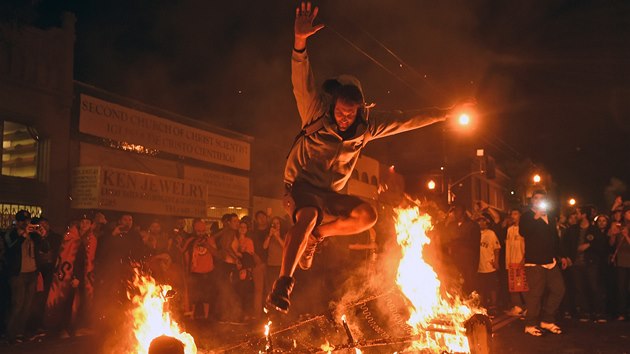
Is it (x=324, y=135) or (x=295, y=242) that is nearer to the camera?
(x=295, y=242)

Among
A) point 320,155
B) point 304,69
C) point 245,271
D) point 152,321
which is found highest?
point 304,69

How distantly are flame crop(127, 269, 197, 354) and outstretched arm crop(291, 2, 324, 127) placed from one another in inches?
81.9

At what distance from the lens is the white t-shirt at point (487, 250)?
10.8 metres

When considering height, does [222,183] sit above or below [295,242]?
above

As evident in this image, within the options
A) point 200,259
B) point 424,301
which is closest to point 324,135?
point 424,301

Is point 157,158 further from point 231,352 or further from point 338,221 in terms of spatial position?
point 338,221

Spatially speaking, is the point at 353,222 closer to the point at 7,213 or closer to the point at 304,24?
the point at 304,24

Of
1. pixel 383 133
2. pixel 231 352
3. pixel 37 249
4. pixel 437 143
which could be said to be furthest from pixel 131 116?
pixel 437 143

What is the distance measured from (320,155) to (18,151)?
32.9 ft

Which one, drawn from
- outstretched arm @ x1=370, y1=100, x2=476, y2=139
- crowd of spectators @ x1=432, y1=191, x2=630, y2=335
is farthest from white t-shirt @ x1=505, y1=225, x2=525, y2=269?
outstretched arm @ x1=370, y1=100, x2=476, y2=139

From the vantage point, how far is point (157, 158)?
15172 mm

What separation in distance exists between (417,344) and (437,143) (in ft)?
133

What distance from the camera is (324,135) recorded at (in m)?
4.56

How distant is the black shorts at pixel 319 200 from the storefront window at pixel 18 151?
9.65 m
